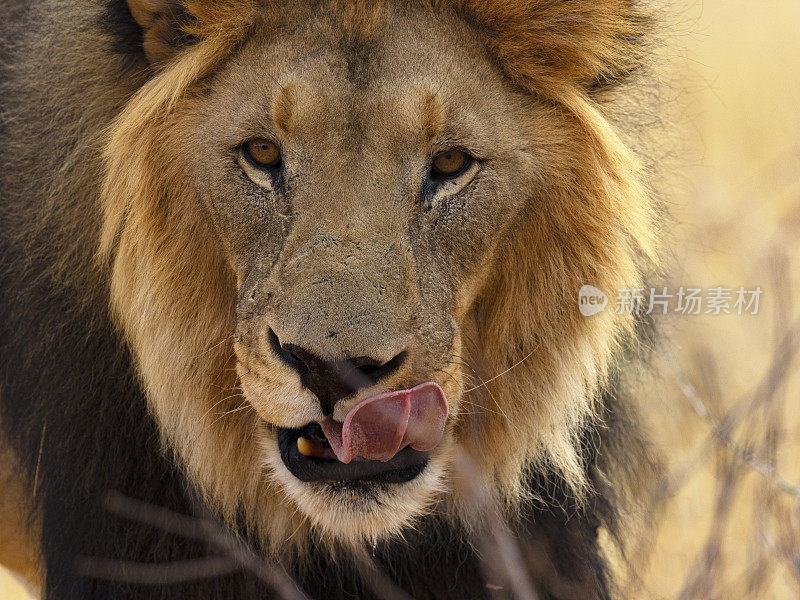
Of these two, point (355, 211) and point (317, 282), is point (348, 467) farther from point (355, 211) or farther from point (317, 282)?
point (355, 211)

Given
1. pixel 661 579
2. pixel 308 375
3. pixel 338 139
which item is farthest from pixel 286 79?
pixel 661 579

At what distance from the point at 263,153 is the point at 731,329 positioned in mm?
5124

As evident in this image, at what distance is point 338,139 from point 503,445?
3.58ft

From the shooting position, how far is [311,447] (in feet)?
8.54

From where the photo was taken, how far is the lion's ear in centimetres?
285

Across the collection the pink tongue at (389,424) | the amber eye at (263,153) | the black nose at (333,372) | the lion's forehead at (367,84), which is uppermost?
the lion's forehead at (367,84)

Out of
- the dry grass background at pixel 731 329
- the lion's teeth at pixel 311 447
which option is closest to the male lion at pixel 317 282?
the lion's teeth at pixel 311 447

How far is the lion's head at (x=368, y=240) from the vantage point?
98.8 inches

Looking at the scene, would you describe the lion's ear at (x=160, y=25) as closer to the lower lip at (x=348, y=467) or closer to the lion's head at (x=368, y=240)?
the lion's head at (x=368, y=240)

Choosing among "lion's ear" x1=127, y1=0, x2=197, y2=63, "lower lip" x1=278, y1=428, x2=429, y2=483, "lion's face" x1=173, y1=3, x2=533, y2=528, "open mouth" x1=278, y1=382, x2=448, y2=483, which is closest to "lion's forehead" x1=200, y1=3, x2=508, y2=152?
"lion's face" x1=173, y1=3, x2=533, y2=528

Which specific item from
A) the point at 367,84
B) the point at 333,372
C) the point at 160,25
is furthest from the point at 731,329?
the point at 333,372

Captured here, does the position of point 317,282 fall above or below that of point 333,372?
above

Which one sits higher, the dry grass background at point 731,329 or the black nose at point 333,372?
the black nose at point 333,372

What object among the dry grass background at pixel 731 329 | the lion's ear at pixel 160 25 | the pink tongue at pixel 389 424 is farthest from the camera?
the lion's ear at pixel 160 25
